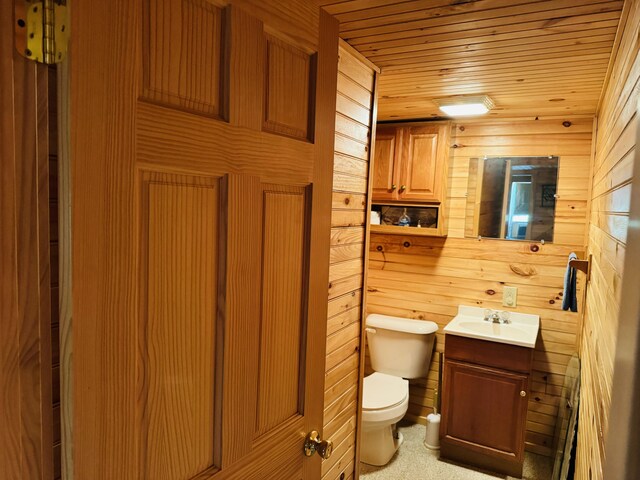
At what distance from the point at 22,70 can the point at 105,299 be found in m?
0.36

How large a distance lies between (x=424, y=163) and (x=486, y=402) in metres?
1.60

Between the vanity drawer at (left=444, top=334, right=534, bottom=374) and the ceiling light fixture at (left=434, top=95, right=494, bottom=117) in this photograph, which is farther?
the vanity drawer at (left=444, top=334, right=534, bottom=374)

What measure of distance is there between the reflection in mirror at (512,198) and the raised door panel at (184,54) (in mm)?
2566

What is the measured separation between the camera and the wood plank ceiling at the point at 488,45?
1.43m

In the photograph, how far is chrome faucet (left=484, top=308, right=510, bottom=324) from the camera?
2.98m

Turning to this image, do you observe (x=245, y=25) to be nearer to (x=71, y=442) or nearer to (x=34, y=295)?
(x=34, y=295)

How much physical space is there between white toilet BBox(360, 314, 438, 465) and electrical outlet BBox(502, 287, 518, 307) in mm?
508

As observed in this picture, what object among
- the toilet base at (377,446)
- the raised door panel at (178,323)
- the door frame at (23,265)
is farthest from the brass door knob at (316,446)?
the toilet base at (377,446)

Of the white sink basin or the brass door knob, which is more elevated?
the brass door knob

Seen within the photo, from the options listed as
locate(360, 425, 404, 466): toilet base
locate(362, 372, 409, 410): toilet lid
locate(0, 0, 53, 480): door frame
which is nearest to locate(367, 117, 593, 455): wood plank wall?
locate(362, 372, 409, 410): toilet lid

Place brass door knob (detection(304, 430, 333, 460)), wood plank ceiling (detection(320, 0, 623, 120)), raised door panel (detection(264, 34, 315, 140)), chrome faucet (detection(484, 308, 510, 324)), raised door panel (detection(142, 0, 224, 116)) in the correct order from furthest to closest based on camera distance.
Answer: chrome faucet (detection(484, 308, 510, 324))
wood plank ceiling (detection(320, 0, 623, 120))
brass door knob (detection(304, 430, 333, 460))
raised door panel (detection(264, 34, 315, 140))
raised door panel (detection(142, 0, 224, 116))

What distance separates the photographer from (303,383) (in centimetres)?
122

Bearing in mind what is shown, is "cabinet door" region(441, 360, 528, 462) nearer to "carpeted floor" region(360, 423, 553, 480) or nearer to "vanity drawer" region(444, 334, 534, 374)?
"vanity drawer" region(444, 334, 534, 374)

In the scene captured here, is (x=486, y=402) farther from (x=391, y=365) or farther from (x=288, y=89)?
(x=288, y=89)
